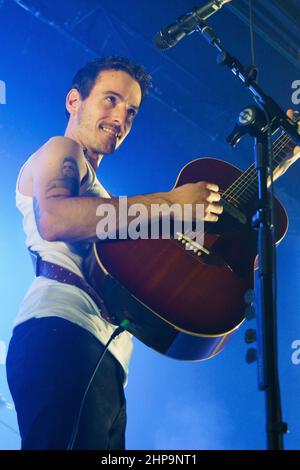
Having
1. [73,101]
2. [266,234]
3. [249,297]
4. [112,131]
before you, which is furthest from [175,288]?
[73,101]

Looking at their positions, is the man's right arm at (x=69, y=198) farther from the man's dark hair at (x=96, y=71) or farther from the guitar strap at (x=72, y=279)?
the man's dark hair at (x=96, y=71)

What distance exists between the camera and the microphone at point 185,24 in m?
1.92

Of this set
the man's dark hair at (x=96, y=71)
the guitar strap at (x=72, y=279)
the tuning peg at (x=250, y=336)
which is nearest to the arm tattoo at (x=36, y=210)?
the guitar strap at (x=72, y=279)

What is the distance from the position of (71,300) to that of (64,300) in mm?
25

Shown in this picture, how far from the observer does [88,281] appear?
1.81 m

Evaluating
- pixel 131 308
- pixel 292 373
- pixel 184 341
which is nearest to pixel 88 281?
pixel 131 308

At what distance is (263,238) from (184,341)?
0.52 metres

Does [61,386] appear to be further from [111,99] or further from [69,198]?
[111,99]

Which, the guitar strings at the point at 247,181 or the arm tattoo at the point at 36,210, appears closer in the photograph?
Answer: the arm tattoo at the point at 36,210

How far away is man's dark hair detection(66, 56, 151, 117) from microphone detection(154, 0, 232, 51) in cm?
52

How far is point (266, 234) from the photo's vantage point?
143 centimetres

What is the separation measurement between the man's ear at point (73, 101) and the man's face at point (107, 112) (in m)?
0.03

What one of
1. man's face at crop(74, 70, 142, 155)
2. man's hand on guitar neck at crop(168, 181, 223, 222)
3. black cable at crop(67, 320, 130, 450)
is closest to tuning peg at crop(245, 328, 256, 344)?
black cable at crop(67, 320, 130, 450)

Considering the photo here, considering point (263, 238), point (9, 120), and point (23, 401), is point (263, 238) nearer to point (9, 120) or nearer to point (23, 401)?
point (23, 401)
